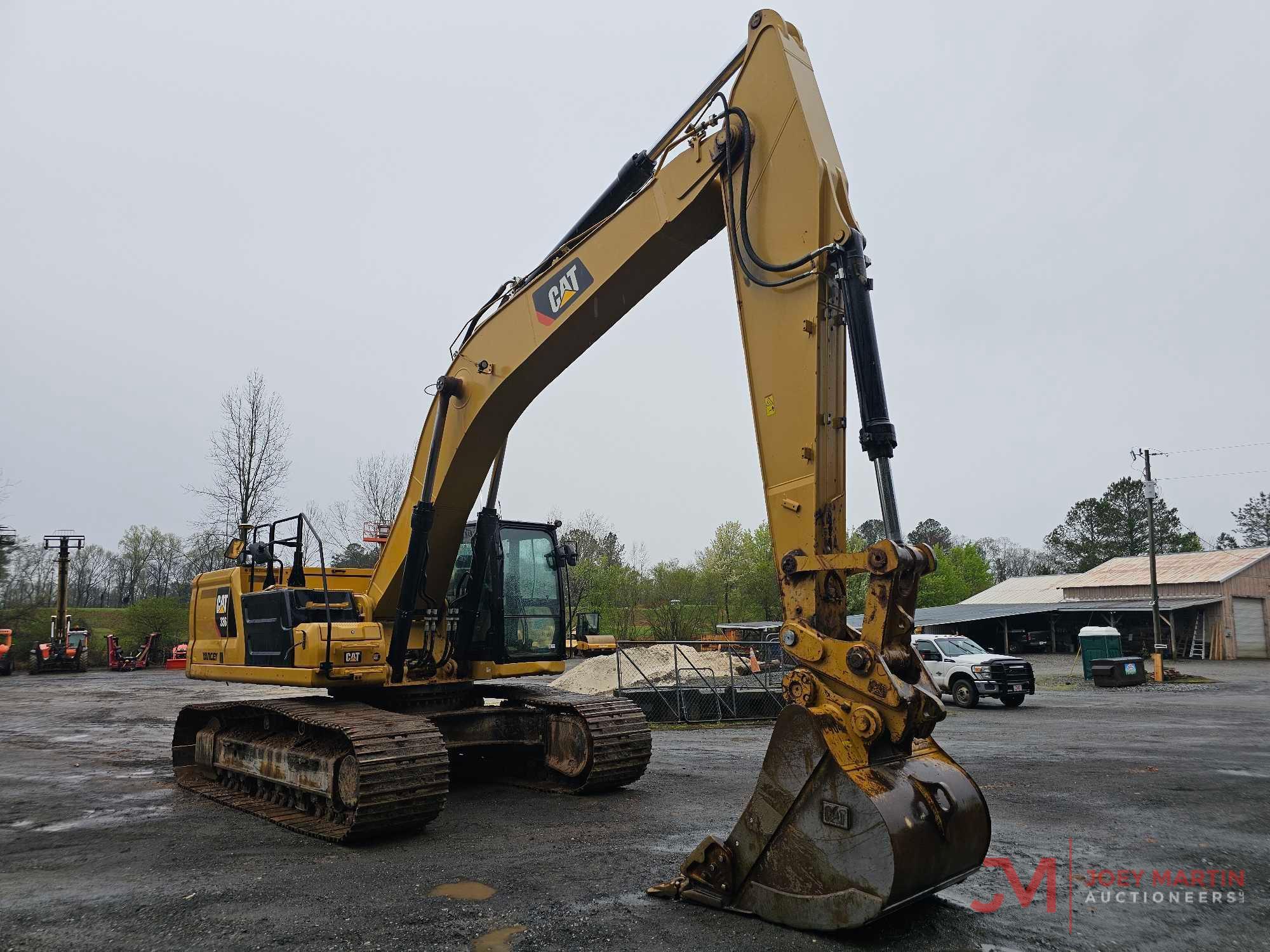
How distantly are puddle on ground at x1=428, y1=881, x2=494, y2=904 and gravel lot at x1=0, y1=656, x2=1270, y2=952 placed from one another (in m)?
0.07

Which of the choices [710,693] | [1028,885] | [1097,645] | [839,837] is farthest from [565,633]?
[1097,645]

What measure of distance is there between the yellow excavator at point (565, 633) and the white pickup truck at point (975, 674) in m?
13.5

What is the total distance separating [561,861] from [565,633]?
3676 mm

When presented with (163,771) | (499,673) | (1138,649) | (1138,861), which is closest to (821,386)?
(1138,861)

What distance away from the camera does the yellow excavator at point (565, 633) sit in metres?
4.45

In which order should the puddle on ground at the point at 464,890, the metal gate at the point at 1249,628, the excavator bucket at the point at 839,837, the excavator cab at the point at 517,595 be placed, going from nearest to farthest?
the excavator bucket at the point at 839,837, the puddle on ground at the point at 464,890, the excavator cab at the point at 517,595, the metal gate at the point at 1249,628

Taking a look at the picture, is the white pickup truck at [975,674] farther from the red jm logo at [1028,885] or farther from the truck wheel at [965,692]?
the red jm logo at [1028,885]

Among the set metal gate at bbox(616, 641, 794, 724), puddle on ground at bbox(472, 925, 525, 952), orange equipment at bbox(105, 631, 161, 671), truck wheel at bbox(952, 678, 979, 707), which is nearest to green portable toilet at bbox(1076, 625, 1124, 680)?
truck wheel at bbox(952, 678, 979, 707)

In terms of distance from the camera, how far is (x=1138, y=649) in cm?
4244

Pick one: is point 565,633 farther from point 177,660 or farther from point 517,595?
point 177,660

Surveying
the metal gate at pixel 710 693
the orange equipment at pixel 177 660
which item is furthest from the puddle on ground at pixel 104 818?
the orange equipment at pixel 177 660

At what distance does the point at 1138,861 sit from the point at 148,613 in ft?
133

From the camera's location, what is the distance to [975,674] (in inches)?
800

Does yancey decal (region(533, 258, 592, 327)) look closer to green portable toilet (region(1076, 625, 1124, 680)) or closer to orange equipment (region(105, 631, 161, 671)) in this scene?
green portable toilet (region(1076, 625, 1124, 680))
